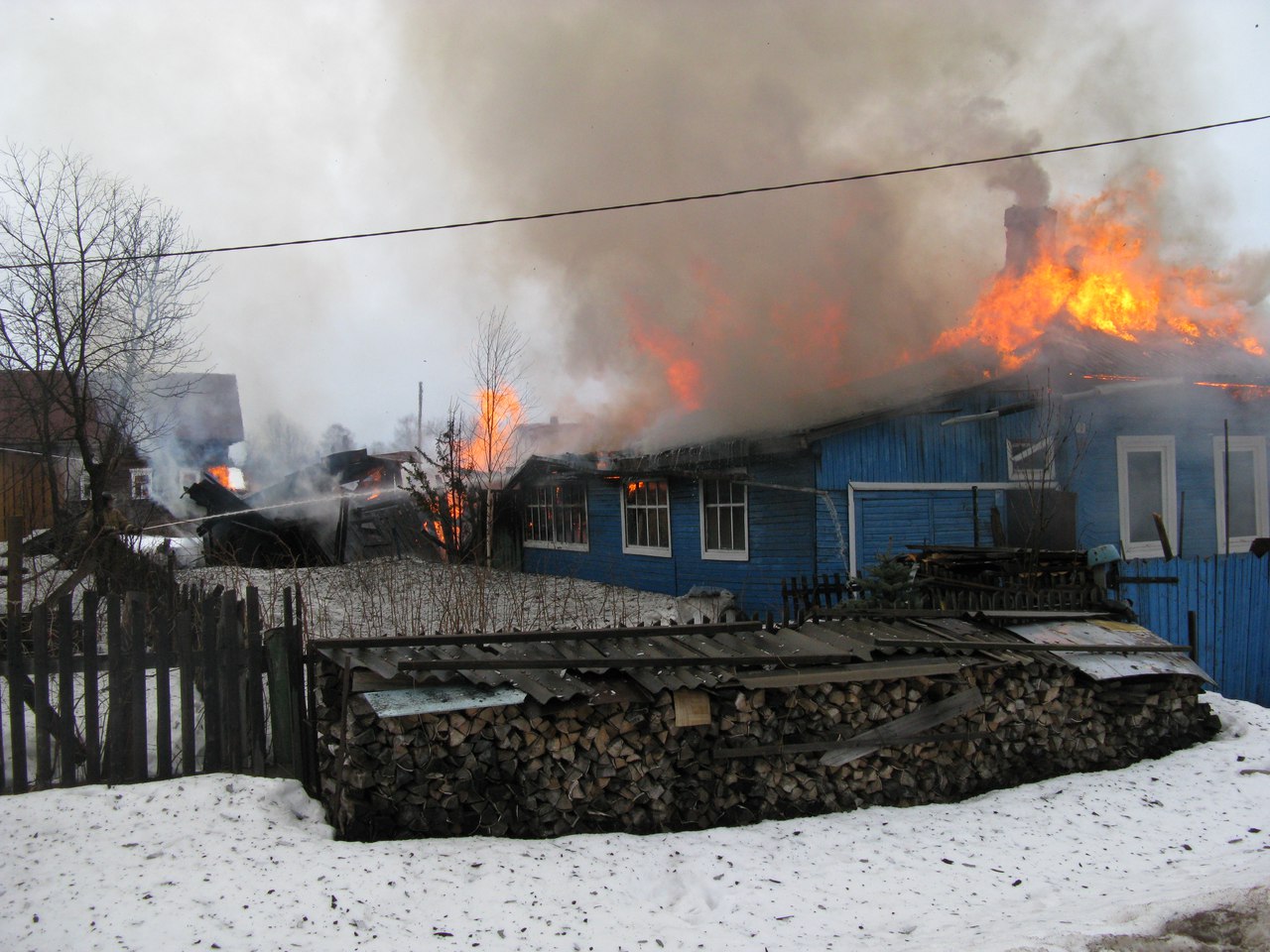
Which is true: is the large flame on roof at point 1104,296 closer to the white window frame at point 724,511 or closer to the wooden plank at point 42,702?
the white window frame at point 724,511

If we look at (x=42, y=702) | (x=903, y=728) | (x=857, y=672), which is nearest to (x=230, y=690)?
(x=42, y=702)

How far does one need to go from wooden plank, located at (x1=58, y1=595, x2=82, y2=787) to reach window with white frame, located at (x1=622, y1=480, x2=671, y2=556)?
9.85m

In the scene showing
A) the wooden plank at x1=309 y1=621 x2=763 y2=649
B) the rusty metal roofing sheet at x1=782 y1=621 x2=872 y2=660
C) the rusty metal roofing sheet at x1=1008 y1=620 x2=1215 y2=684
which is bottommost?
the rusty metal roofing sheet at x1=1008 y1=620 x2=1215 y2=684

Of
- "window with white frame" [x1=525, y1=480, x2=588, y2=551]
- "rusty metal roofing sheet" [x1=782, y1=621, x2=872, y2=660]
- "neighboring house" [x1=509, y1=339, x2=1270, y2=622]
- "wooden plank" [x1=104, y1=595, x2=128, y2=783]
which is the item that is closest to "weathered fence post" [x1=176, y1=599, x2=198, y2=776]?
"wooden plank" [x1=104, y1=595, x2=128, y2=783]

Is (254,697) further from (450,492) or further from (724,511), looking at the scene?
(450,492)

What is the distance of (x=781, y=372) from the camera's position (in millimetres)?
14117

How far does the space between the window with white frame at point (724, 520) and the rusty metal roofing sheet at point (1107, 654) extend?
19.0ft

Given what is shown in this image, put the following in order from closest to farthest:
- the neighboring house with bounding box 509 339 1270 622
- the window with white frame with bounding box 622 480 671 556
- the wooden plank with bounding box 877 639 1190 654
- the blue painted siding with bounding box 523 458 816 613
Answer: the wooden plank with bounding box 877 639 1190 654
the neighboring house with bounding box 509 339 1270 622
the blue painted siding with bounding box 523 458 816 613
the window with white frame with bounding box 622 480 671 556

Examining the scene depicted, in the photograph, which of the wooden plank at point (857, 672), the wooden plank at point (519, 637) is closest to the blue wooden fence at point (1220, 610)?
the wooden plank at point (857, 672)

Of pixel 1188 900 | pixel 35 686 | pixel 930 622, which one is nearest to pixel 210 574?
pixel 35 686

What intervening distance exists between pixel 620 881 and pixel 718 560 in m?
8.55

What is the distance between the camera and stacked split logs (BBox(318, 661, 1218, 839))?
14.7 feet

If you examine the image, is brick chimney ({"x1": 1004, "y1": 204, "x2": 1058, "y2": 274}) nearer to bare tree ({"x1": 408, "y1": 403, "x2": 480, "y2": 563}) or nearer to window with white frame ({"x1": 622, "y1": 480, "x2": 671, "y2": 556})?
window with white frame ({"x1": 622, "y1": 480, "x2": 671, "y2": 556})

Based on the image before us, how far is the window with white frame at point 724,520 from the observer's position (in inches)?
478
